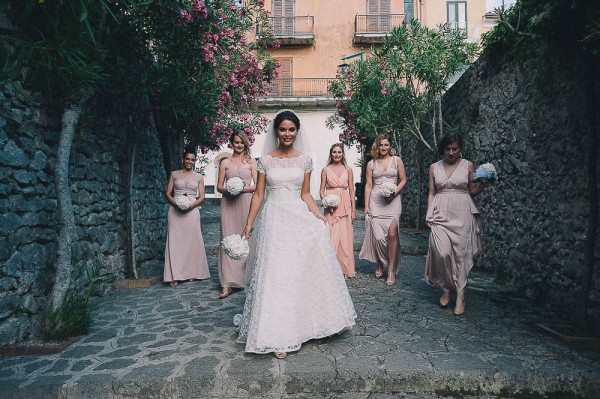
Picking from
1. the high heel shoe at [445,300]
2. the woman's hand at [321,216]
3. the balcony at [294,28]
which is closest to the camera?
the woman's hand at [321,216]

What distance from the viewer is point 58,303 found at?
4.32m

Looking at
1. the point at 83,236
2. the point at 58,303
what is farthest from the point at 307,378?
the point at 83,236

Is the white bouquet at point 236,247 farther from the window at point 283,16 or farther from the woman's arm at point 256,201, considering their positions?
the window at point 283,16

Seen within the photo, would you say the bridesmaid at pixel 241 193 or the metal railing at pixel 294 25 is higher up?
the metal railing at pixel 294 25

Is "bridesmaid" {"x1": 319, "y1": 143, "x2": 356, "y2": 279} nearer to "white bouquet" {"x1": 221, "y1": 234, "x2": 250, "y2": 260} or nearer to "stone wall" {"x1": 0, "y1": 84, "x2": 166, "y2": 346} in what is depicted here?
"white bouquet" {"x1": 221, "y1": 234, "x2": 250, "y2": 260}

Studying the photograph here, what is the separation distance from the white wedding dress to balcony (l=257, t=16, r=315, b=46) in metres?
24.8

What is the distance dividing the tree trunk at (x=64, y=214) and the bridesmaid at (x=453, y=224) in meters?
4.20

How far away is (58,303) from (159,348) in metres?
1.34

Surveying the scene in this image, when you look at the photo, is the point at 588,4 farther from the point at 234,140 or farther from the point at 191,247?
the point at 191,247

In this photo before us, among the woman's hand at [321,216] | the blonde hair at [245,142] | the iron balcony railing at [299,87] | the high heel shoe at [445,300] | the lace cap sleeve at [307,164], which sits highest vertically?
the iron balcony railing at [299,87]

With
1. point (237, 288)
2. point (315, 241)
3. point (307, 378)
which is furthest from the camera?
point (237, 288)

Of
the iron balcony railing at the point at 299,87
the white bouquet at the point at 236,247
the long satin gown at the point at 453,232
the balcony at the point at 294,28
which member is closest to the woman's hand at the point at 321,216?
the white bouquet at the point at 236,247

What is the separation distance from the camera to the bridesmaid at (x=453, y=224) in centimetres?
486

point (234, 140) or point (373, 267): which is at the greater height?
point (234, 140)
